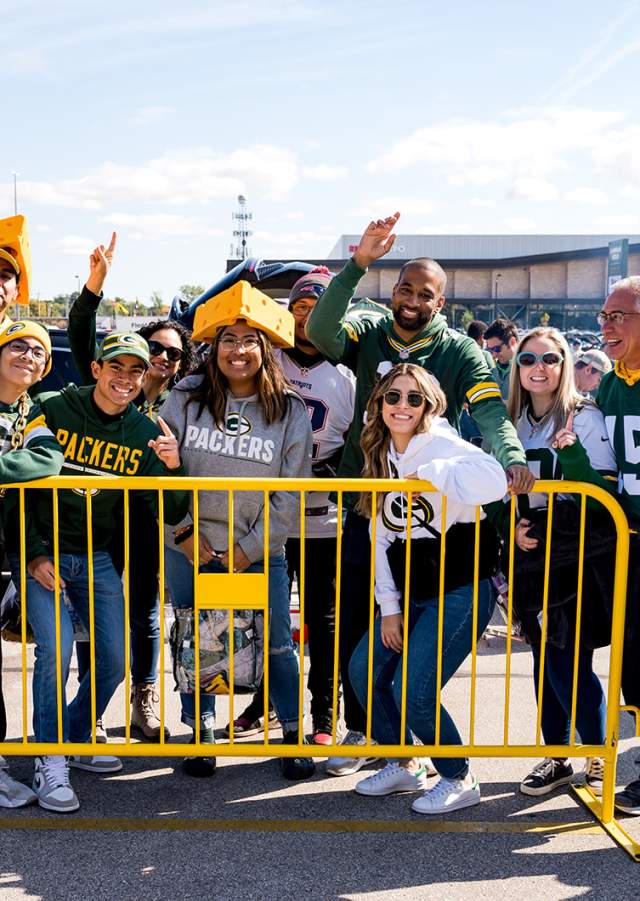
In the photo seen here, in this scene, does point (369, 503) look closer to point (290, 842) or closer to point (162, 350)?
point (290, 842)

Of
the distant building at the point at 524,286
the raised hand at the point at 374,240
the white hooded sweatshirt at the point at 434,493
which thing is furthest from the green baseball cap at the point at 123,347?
the distant building at the point at 524,286

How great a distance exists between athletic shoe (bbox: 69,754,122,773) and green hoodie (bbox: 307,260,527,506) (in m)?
1.79

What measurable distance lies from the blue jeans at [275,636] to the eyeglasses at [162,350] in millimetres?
1206

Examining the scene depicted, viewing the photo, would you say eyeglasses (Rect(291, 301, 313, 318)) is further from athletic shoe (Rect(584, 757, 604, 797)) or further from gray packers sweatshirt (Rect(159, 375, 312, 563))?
athletic shoe (Rect(584, 757, 604, 797))

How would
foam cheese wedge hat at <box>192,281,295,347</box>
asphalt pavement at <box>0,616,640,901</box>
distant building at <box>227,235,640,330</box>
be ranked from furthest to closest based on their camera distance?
distant building at <box>227,235,640,330</box> → foam cheese wedge hat at <box>192,281,295,347</box> → asphalt pavement at <box>0,616,640,901</box>

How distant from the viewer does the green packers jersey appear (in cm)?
393

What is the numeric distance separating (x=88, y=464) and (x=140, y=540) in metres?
0.70

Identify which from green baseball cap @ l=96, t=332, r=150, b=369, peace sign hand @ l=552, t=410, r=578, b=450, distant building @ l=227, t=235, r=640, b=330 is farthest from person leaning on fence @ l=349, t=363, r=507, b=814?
distant building @ l=227, t=235, r=640, b=330

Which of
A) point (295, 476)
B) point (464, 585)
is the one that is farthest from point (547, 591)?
point (295, 476)

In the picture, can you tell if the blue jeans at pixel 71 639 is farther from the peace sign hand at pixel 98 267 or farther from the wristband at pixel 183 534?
the peace sign hand at pixel 98 267

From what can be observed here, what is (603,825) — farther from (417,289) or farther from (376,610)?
(417,289)

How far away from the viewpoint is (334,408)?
476 centimetres

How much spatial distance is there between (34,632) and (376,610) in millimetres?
1644

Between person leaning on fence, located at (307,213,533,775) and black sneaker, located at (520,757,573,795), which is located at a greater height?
person leaning on fence, located at (307,213,533,775)
